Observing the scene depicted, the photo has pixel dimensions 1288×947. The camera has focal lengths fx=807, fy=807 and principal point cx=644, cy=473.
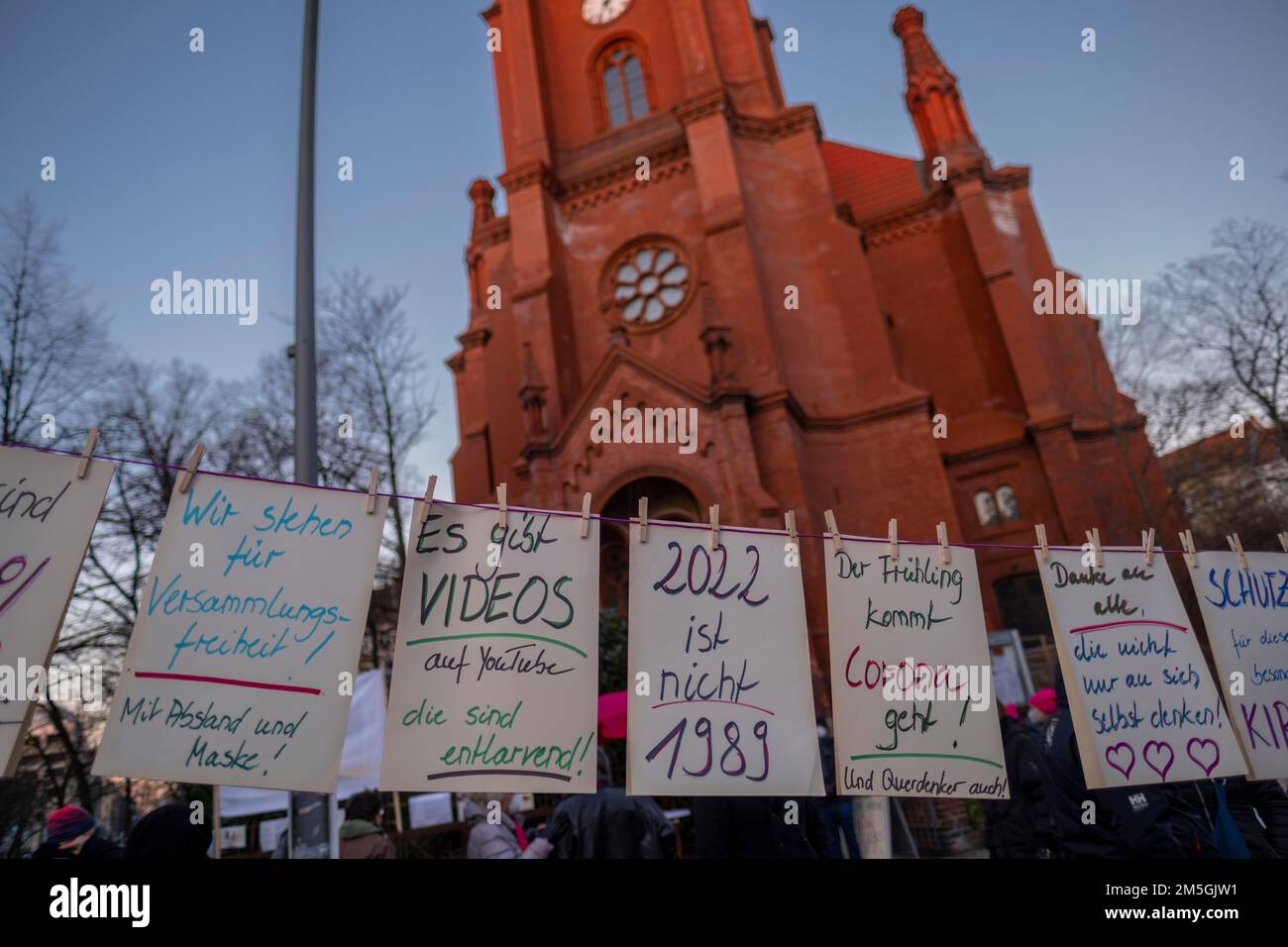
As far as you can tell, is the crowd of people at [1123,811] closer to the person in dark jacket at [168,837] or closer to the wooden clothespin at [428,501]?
the wooden clothespin at [428,501]

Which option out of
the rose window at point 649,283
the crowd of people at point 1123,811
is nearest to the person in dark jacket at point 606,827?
the crowd of people at point 1123,811

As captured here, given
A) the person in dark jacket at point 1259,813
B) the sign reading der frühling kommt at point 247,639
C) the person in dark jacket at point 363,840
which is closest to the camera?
the sign reading der frühling kommt at point 247,639

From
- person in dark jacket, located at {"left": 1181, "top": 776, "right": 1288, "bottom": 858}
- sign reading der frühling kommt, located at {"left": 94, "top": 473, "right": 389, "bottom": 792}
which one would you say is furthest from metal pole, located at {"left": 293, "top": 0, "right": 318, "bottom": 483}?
person in dark jacket, located at {"left": 1181, "top": 776, "right": 1288, "bottom": 858}

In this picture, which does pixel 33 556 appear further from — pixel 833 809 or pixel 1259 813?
pixel 833 809

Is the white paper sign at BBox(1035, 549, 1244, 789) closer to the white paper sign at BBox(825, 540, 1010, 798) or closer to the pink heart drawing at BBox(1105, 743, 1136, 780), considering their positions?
the pink heart drawing at BBox(1105, 743, 1136, 780)

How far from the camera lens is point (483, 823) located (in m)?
5.39

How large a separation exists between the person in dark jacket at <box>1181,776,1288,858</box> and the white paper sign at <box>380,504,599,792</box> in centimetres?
423

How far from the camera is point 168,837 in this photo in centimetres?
355

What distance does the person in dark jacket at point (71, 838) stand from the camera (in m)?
4.02

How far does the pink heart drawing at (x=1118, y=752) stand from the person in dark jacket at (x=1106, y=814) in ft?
0.54

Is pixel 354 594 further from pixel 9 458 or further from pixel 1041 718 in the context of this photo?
pixel 1041 718

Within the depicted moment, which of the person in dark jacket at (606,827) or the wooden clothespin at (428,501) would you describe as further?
the person in dark jacket at (606,827)

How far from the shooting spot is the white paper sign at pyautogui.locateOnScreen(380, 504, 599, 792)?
354 cm

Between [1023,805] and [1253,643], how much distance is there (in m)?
2.02
